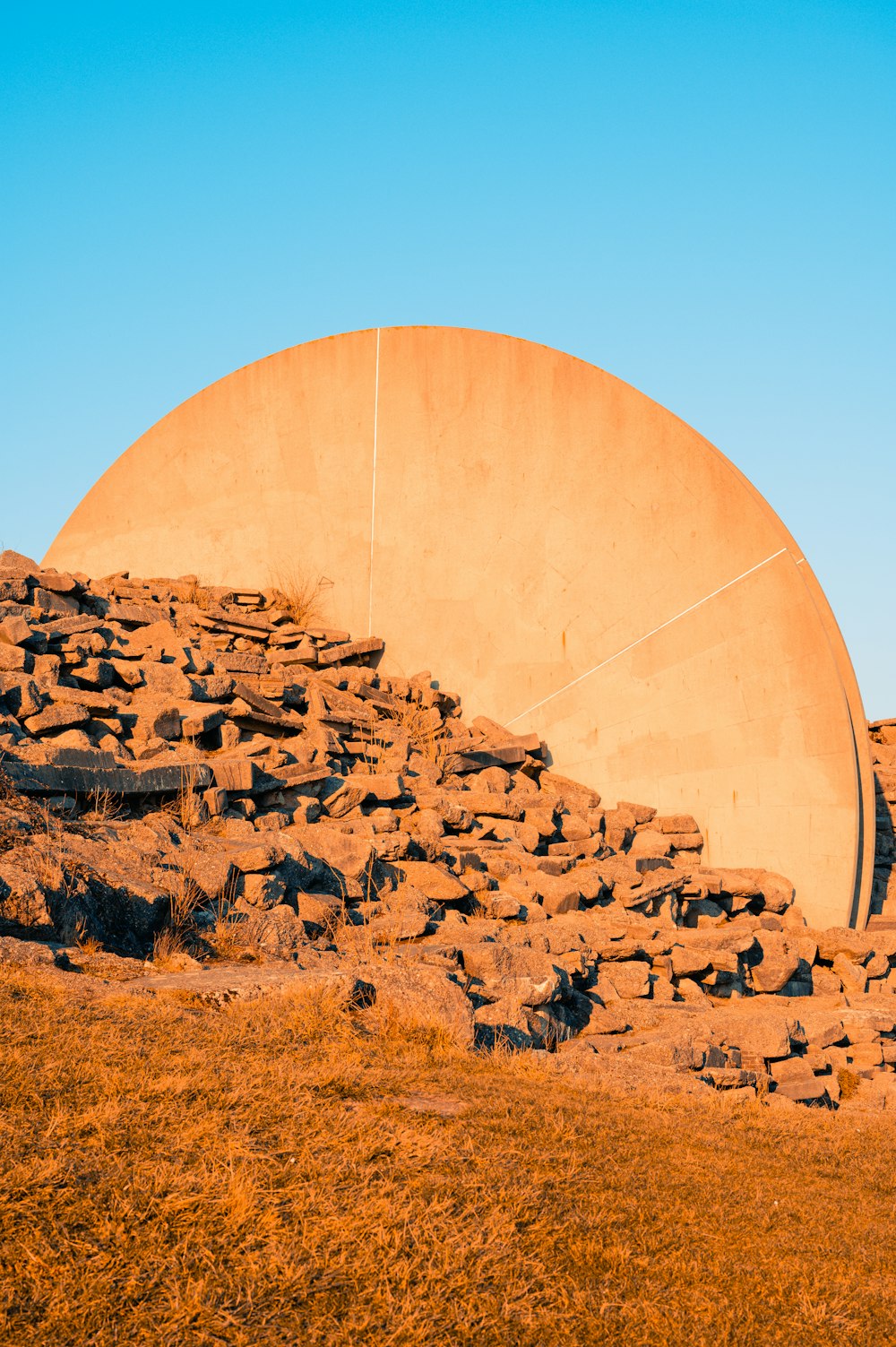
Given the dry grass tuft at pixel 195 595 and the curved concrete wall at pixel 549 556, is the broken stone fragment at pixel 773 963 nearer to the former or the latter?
the curved concrete wall at pixel 549 556

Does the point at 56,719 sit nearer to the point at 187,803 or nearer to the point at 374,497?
the point at 187,803

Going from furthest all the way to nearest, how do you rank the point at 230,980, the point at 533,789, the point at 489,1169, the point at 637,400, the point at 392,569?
the point at 392,569, the point at 637,400, the point at 533,789, the point at 230,980, the point at 489,1169

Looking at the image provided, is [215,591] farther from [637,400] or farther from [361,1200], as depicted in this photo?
[361,1200]

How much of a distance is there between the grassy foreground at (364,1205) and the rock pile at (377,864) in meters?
0.94

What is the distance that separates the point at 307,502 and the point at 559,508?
10.2 feet

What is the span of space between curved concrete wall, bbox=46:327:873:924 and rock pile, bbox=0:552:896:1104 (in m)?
0.65

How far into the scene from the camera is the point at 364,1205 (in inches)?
111

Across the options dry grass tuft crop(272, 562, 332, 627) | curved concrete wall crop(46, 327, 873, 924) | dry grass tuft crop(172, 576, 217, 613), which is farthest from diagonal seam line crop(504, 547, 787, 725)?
dry grass tuft crop(172, 576, 217, 613)

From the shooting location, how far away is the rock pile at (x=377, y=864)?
17.9ft

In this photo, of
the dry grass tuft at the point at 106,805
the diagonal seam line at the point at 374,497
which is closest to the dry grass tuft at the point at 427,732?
the diagonal seam line at the point at 374,497

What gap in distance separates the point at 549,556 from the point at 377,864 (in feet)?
19.7

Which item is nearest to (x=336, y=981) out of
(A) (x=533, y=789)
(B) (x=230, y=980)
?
(B) (x=230, y=980)

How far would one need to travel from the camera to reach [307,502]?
1354 cm

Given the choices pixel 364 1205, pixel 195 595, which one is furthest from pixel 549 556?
pixel 364 1205
